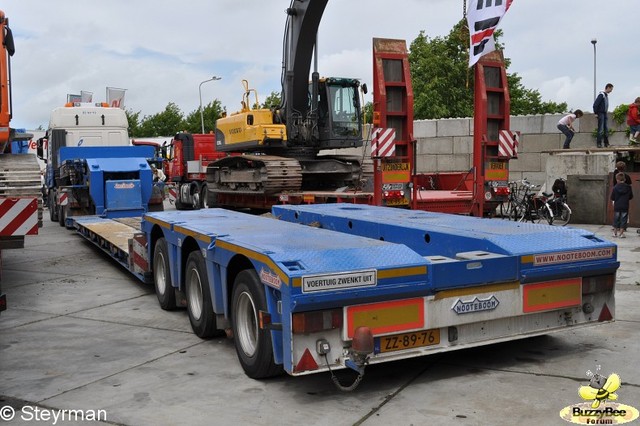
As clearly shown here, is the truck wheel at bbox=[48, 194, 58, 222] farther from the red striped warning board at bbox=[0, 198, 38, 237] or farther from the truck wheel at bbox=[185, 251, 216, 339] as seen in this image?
the truck wheel at bbox=[185, 251, 216, 339]

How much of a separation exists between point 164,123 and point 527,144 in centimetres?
6336

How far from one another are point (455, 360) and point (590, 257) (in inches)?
55.0

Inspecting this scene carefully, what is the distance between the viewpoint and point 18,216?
300 inches

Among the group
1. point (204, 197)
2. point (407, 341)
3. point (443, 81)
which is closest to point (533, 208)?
point (204, 197)

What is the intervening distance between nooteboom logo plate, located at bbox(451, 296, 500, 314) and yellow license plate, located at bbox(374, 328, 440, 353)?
23 cm

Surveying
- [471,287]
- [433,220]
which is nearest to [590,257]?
[471,287]

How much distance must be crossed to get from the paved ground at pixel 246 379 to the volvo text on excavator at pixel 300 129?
28.4 feet

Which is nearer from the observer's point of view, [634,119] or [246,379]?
[246,379]

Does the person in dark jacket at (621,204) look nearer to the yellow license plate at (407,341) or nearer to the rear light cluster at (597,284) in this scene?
the rear light cluster at (597,284)

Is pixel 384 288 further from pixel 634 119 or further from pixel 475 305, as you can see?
pixel 634 119

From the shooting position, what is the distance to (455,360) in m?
5.94

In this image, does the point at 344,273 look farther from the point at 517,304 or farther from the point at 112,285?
the point at 112,285

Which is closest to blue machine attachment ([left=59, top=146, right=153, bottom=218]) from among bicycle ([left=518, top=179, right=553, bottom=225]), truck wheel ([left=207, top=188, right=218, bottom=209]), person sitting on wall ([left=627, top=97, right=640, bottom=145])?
truck wheel ([left=207, top=188, right=218, bottom=209])

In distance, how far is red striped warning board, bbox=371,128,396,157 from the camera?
12.5m
